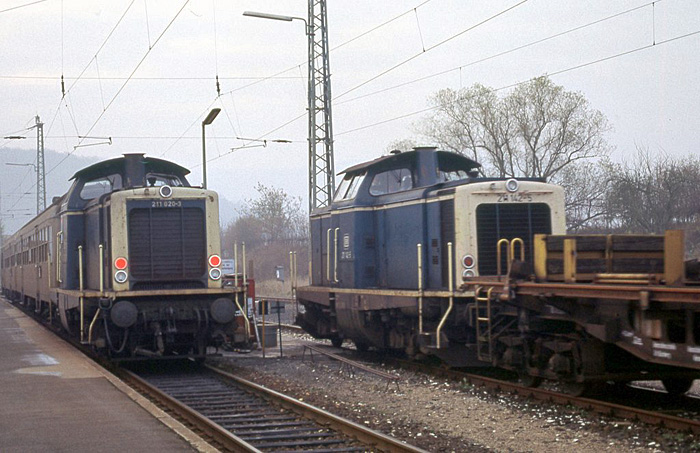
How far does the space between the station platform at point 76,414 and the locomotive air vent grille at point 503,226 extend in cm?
555

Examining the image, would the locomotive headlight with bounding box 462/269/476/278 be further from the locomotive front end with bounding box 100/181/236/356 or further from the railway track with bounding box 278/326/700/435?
the locomotive front end with bounding box 100/181/236/356

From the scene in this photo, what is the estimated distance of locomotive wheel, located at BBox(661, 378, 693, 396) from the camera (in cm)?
983

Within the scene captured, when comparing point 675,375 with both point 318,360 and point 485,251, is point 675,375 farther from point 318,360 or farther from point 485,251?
point 318,360

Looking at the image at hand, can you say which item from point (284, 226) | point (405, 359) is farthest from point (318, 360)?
point (284, 226)

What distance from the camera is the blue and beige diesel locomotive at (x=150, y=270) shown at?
42.4ft

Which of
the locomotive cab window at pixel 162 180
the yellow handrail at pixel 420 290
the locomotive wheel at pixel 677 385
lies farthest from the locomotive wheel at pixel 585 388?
the locomotive cab window at pixel 162 180

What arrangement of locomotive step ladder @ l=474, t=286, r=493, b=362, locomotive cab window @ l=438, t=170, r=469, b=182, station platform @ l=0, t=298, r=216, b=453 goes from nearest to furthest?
station platform @ l=0, t=298, r=216, b=453, locomotive step ladder @ l=474, t=286, r=493, b=362, locomotive cab window @ l=438, t=170, r=469, b=182

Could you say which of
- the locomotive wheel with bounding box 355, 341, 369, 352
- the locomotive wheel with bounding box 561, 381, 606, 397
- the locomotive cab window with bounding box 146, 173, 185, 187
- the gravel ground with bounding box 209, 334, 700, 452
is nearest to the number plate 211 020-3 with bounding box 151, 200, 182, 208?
A: the locomotive cab window with bounding box 146, 173, 185, 187

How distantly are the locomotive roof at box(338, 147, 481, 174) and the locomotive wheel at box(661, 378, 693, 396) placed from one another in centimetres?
542

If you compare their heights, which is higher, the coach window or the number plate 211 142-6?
the coach window

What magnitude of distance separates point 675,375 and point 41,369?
9.14m

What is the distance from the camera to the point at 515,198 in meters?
12.4

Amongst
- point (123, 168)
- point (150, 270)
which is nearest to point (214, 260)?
point (150, 270)

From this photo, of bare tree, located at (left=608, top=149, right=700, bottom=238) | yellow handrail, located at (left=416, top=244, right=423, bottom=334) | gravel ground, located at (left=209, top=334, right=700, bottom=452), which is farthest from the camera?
bare tree, located at (left=608, top=149, right=700, bottom=238)
